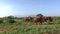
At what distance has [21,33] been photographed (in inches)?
517

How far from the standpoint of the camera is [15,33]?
13.4 meters

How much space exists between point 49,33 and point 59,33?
670 millimetres

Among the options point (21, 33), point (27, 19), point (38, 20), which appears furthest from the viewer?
point (27, 19)

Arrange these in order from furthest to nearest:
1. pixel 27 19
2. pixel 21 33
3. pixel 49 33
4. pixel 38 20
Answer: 1. pixel 27 19
2. pixel 38 20
3. pixel 21 33
4. pixel 49 33

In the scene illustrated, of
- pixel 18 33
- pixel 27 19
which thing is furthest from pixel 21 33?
pixel 27 19

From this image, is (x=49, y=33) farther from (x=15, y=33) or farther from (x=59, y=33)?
(x=15, y=33)

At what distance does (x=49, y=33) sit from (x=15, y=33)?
2579 millimetres

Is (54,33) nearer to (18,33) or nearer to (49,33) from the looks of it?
(49,33)

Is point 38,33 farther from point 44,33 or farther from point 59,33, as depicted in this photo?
point 59,33

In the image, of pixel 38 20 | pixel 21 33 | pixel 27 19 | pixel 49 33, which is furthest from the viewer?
pixel 27 19

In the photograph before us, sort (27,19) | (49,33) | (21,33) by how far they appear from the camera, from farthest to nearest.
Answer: (27,19)
(21,33)
(49,33)

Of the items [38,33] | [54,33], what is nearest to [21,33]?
[38,33]

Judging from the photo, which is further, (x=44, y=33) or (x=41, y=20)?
(x=41, y=20)

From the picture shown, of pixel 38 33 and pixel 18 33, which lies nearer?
pixel 38 33
